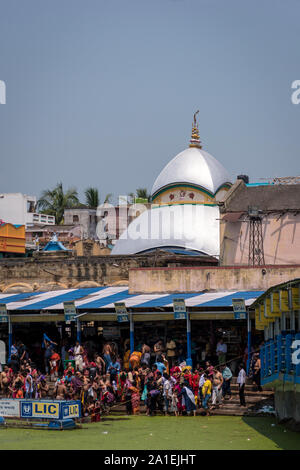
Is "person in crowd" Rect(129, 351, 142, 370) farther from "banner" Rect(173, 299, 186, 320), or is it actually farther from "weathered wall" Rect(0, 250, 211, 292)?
"weathered wall" Rect(0, 250, 211, 292)

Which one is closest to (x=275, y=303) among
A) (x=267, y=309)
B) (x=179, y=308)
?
(x=267, y=309)

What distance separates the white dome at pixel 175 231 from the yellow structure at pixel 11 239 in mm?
6157

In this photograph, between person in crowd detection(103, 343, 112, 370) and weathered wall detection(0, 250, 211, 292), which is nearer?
person in crowd detection(103, 343, 112, 370)

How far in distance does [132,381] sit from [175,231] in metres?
18.7

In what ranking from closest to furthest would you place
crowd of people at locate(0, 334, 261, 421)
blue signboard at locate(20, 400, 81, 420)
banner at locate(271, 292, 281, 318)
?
1. banner at locate(271, 292, 281, 318)
2. blue signboard at locate(20, 400, 81, 420)
3. crowd of people at locate(0, 334, 261, 421)

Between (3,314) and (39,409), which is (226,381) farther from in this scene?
(3,314)

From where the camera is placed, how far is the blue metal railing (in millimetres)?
16922

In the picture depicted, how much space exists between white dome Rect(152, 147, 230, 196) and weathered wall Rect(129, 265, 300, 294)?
62.6ft

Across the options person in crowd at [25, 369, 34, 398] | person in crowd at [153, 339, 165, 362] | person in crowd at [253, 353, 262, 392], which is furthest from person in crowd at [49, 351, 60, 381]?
person in crowd at [253, 353, 262, 392]

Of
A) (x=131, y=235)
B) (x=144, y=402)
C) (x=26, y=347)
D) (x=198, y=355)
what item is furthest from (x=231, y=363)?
(x=131, y=235)

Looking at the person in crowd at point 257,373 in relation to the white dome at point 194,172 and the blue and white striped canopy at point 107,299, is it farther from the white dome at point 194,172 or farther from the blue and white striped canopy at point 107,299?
the white dome at point 194,172

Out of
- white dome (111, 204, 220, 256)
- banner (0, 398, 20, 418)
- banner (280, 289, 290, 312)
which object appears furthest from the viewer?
white dome (111, 204, 220, 256)

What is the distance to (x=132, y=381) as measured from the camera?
910 inches

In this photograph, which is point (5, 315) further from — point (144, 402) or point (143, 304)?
point (144, 402)
